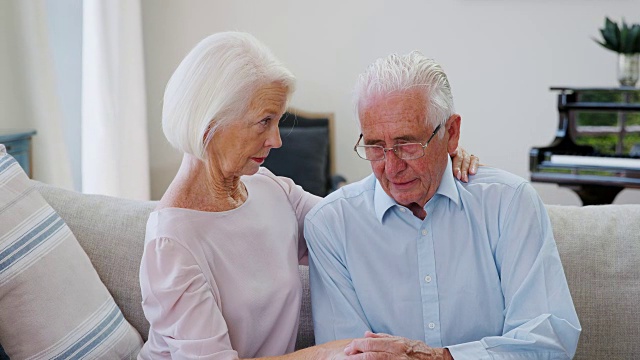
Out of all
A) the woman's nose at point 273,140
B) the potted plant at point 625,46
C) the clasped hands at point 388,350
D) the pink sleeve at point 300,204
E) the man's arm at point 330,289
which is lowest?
the clasped hands at point 388,350

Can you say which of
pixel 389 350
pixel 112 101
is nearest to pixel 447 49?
pixel 112 101

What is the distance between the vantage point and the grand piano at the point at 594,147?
416 cm

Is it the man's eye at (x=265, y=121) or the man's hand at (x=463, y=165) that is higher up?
the man's eye at (x=265, y=121)

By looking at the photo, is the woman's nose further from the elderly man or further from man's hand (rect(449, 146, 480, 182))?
man's hand (rect(449, 146, 480, 182))

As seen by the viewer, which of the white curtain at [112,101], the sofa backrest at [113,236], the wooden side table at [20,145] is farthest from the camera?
the white curtain at [112,101]

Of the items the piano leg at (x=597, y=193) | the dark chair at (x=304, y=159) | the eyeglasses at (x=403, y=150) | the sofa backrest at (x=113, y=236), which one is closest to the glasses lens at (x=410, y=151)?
the eyeglasses at (x=403, y=150)

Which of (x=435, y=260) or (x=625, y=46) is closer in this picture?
(x=435, y=260)

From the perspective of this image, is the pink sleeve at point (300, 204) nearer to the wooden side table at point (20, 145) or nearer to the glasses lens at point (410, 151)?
the glasses lens at point (410, 151)

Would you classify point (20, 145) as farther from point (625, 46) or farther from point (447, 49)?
point (625, 46)

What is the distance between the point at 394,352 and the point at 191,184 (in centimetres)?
57

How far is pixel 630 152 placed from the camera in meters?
4.24

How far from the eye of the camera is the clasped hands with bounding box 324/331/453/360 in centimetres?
173

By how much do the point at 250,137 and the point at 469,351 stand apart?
2.16ft

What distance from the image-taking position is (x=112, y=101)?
4762 mm
